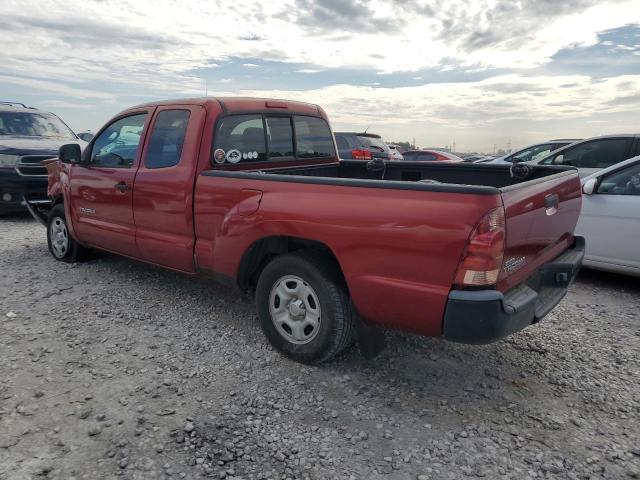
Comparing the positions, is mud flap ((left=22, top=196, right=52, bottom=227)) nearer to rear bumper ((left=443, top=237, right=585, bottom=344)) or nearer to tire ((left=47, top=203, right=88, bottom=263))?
tire ((left=47, top=203, right=88, bottom=263))

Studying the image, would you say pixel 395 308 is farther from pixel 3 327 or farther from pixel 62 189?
pixel 62 189

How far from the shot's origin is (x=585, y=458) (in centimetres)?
247

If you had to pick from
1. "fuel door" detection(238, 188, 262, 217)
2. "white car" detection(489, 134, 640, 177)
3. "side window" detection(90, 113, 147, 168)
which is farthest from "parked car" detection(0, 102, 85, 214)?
"white car" detection(489, 134, 640, 177)

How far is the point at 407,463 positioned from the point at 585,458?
2.98ft

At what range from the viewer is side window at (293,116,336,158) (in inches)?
183

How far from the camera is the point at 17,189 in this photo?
7.97 meters

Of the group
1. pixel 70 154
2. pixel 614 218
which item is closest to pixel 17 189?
pixel 70 154

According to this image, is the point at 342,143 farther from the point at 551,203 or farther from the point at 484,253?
the point at 484,253

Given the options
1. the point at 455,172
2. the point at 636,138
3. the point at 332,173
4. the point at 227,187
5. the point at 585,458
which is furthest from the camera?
the point at 636,138

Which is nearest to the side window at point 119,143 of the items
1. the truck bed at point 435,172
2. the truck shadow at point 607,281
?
the truck bed at point 435,172

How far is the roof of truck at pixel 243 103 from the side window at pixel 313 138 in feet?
0.40

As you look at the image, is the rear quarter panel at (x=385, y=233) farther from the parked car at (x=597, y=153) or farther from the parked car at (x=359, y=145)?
the parked car at (x=359, y=145)

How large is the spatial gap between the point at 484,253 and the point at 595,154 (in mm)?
6243

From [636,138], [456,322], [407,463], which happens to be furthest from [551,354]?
[636,138]
